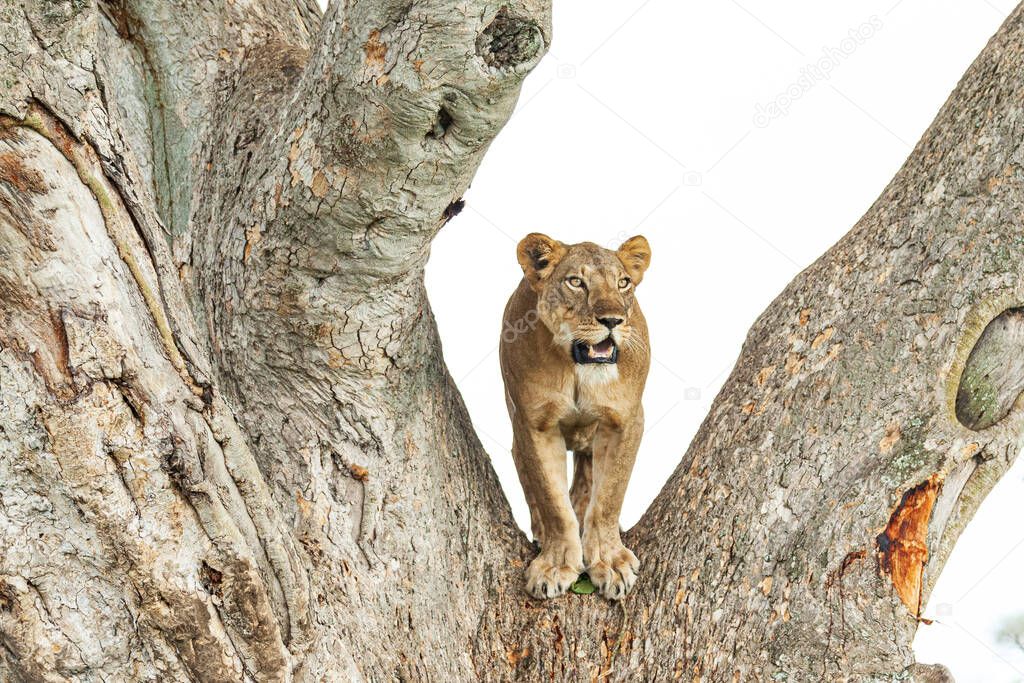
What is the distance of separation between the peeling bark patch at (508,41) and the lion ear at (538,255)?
1.71 m

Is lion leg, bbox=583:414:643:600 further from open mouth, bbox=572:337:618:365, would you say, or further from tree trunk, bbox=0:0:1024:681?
open mouth, bbox=572:337:618:365

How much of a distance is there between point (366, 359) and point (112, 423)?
121 cm

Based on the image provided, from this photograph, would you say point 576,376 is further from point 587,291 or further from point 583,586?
point 583,586

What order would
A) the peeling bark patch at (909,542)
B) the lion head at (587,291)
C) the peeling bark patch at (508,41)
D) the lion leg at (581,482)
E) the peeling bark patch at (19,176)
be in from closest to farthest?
the peeling bark patch at (19,176) → the peeling bark patch at (508,41) → the peeling bark patch at (909,542) → the lion head at (587,291) → the lion leg at (581,482)

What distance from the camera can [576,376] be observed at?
527 centimetres

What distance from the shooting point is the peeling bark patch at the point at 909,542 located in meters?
4.38

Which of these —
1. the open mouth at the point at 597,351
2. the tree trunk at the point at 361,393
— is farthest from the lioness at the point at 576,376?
the tree trunk at the point at 361,393

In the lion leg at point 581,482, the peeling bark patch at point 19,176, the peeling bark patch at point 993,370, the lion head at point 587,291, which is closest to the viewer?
the peeling bark patch at point 19,176

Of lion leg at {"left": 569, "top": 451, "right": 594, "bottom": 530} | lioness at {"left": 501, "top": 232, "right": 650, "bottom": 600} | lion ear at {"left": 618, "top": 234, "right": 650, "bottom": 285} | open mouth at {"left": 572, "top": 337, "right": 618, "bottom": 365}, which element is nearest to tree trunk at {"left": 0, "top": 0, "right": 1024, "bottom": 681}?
lioness at {"left": 501, "top": 232, "right": 650, "bottom": 600}

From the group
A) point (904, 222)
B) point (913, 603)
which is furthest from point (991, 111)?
point (913, 603)

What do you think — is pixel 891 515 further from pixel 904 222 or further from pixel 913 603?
pixel 904 222

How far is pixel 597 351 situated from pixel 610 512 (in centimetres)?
68

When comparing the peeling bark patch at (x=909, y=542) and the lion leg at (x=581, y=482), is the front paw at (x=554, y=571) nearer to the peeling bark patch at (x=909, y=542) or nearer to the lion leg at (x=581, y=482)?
the lion leg at (x=581, y=482)

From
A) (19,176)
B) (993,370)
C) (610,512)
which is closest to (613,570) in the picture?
(610,512)
